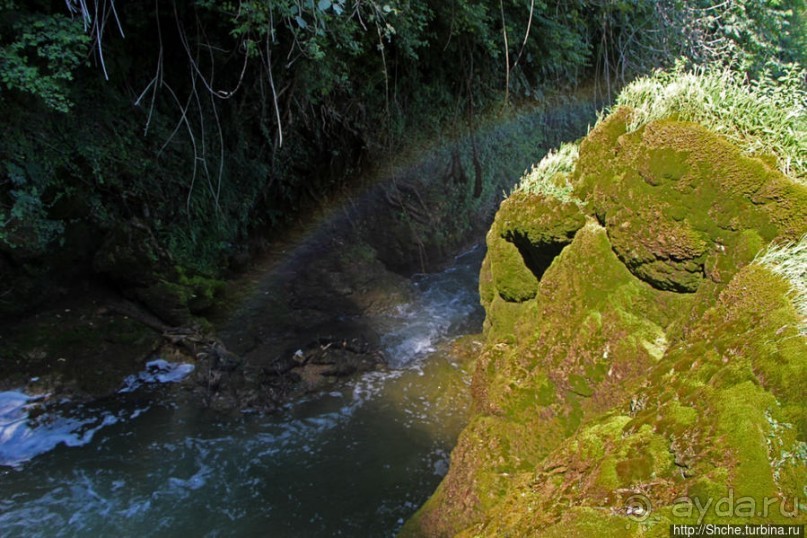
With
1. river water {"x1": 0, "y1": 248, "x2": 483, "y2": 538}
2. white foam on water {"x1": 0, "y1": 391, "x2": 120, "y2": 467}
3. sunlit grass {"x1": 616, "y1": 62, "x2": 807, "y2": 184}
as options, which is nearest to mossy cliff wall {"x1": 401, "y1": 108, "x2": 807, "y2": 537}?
sunlit grass {"x1": 616, "y1": 62, "x2": 807, "y2": 184}

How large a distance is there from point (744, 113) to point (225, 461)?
15.4 feet

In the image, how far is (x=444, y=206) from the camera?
31.1ft

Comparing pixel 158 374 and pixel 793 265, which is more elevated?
pixel 793 265

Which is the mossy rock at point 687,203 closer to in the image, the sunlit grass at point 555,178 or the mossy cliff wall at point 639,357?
the mossy cliff wall at point 639,357

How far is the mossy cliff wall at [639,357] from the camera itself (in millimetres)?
1621

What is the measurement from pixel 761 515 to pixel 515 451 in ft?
5.80

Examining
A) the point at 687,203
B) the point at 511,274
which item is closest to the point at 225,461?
the point at 511,274

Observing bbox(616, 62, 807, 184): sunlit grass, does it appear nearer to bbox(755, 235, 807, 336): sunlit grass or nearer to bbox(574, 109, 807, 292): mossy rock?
bbox(574, 109, 807, 292): mossy rock

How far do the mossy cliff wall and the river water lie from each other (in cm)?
90

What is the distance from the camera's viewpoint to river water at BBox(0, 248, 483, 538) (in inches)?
149

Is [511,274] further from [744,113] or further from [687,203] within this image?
[744,113]

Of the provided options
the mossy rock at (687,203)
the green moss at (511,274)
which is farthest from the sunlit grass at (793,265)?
the green moss at (511,274)

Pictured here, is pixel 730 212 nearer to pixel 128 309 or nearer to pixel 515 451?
pixel 515 451

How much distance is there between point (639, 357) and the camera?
288 centimetres
